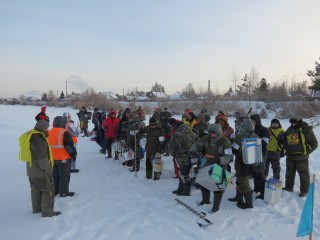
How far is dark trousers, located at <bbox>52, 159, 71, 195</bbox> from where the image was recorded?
693 cm

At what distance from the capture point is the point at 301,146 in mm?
7047

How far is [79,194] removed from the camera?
748 centimetres

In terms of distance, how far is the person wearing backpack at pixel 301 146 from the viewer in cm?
703

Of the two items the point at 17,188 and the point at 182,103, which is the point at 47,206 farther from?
the point at 182,103

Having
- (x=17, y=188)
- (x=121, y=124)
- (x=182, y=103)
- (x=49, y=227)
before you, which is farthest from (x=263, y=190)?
(x=182, y=103)

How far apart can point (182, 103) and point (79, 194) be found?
112 ft

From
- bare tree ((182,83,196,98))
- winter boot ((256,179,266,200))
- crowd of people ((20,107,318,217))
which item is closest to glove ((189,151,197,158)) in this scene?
crowd of people ((20,107,318,217))

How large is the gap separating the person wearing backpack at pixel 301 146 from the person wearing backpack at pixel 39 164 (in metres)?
5.37

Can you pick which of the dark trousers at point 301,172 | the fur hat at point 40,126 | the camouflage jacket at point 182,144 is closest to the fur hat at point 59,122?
the fur hat at point 40,126

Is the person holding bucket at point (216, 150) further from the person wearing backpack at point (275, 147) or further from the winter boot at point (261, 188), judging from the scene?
the person wearing backpack at point (275, 147)

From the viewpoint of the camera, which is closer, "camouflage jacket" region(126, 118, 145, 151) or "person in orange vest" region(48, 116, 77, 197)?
"person in orange vest" region(48, 116, 77, 197)

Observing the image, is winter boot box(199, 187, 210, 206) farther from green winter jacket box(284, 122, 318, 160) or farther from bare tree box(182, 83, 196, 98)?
bare tree box(182, 83, 196, 98)

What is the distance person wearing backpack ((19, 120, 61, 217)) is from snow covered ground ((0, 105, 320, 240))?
31 centimetres

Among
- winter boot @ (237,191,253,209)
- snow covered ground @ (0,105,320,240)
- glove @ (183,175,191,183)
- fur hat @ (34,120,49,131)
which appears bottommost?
snow covered ground @ (0,105,320,240)
